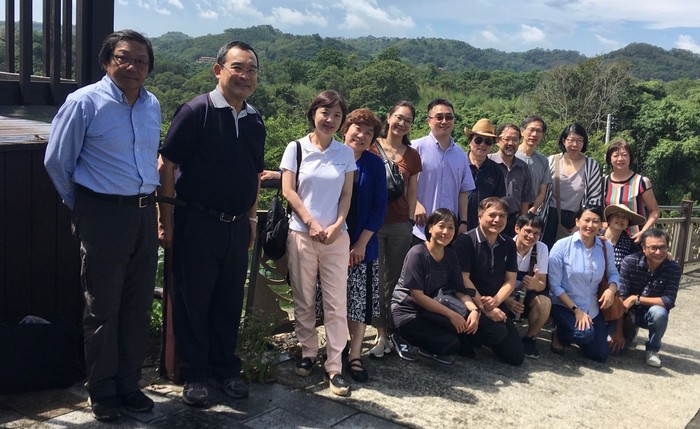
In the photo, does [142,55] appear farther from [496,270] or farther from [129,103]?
[496,270]

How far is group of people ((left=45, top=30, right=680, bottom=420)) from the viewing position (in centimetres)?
308

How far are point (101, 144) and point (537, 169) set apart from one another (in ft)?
11.7

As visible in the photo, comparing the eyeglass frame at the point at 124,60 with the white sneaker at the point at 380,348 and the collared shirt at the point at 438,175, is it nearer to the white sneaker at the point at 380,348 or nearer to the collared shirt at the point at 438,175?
the collared shirt at the point at 438,175

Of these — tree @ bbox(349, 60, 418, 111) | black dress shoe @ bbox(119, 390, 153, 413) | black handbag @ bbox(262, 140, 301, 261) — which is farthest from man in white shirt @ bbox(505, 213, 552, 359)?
tree @ bbox(349, 60, 418, 111)

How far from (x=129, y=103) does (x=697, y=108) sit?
49289 mm

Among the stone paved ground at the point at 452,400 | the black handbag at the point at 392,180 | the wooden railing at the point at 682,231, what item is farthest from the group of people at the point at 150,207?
the wooden railing at the point at 682,231

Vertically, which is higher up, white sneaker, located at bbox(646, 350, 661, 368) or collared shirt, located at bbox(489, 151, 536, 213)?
collared shirt, located at bbox(489, 151, 536, 213)

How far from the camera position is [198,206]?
3.35 meters

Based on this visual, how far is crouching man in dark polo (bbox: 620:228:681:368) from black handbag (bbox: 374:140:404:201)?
2.11 metres

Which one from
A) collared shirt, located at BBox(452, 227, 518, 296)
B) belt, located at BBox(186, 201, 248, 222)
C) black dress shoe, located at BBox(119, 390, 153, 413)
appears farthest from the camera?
collared shirt, located at BBox(452, 227, 518, 296)

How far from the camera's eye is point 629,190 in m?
5.61

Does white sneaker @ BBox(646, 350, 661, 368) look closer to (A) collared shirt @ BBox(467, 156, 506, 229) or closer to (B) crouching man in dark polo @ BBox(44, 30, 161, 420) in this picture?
(A) collared shirt @ BBox(467, 156, 506, 229)

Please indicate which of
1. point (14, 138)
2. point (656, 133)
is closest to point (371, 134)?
point (14, 138)

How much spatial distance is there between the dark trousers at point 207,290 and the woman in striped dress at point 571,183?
119 inches
